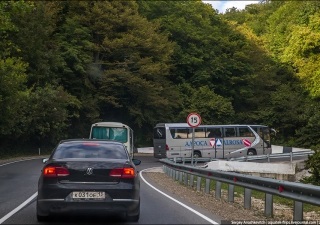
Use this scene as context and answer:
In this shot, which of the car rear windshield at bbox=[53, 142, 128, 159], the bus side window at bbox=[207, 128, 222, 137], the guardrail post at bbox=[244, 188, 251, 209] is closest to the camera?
the car rear windshield at bbox=[53, 142, 128, 159]

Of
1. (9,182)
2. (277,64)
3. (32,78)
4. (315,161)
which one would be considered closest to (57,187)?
(9,182)

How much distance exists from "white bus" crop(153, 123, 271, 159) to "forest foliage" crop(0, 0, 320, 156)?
1050 centimetres

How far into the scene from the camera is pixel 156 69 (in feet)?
182

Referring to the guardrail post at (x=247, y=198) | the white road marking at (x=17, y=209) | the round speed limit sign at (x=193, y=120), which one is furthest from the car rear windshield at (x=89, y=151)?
the round speed limit sign at (x=193, y=120)

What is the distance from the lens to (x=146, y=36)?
57406mm

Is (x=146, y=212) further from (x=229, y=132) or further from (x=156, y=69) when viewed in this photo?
(x=156, y=69)

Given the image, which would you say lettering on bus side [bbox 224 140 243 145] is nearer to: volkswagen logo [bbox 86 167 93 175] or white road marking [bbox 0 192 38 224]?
white road marking [bbox 0 192 38 224]

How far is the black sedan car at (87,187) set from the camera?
29.4 feet

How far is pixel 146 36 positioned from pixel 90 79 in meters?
8.45

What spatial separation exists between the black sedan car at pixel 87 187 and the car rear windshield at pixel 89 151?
0.80 feet

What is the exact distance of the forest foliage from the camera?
48000 mm

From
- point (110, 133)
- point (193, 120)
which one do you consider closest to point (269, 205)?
point (193, 120)

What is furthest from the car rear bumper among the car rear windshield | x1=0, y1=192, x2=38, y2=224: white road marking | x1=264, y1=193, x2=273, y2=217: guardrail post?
x1=264, y1=193, x2=273, y2=217: guardrail post

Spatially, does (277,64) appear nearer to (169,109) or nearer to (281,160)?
(169,109)
